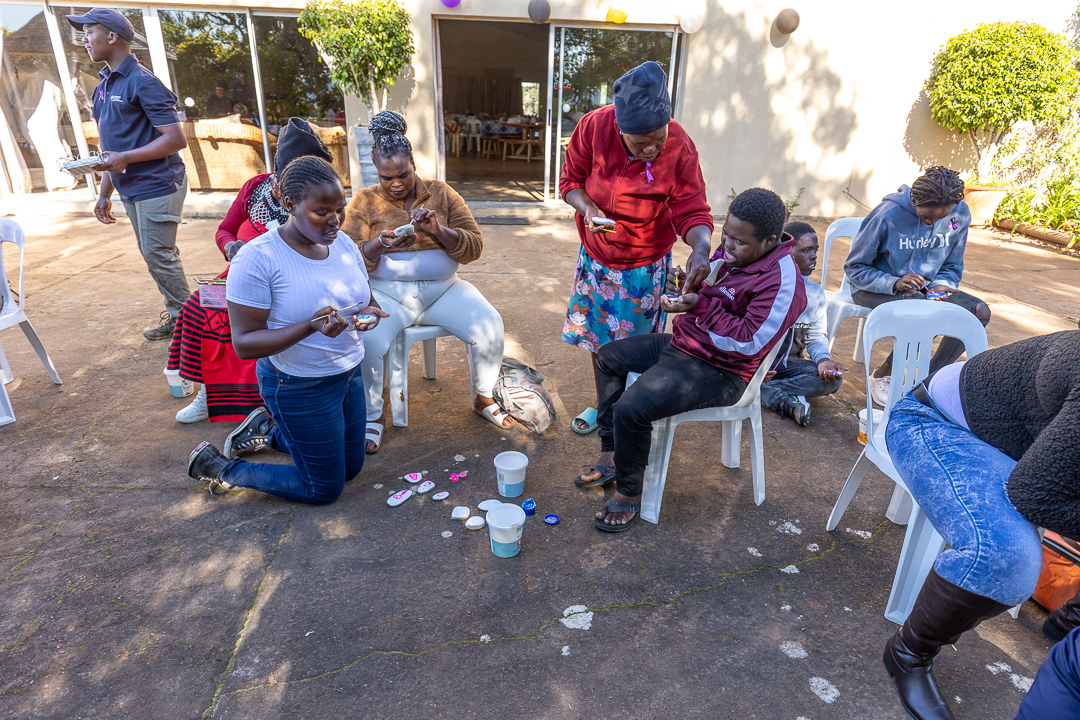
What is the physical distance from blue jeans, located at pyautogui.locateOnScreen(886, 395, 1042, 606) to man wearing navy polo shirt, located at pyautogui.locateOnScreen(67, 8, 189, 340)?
4613 millimetres

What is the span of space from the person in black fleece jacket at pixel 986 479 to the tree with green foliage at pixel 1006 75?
831cm

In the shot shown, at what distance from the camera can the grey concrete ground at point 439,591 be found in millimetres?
1938

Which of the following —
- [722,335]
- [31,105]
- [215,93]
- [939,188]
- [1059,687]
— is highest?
[215,93]

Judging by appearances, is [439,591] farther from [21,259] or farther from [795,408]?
[21,259]

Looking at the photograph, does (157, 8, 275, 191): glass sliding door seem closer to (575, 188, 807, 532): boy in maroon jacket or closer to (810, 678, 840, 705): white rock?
(575, 188, 807, 532): boy in maroon jacket

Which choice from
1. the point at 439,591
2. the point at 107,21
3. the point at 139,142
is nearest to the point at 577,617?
the point at 439,591

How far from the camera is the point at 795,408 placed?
12.0ft


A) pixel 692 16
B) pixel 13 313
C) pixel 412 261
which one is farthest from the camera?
pixel 692 16

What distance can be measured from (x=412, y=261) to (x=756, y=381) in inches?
73.5

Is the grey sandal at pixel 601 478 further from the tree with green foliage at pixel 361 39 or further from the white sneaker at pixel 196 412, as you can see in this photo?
the tree with green foliage at pixel 361 39

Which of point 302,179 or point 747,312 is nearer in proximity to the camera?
point 302,179

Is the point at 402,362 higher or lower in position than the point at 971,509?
lower

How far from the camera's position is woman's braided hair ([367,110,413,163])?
3.07m

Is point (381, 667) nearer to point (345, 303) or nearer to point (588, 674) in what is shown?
point (588, 674)
